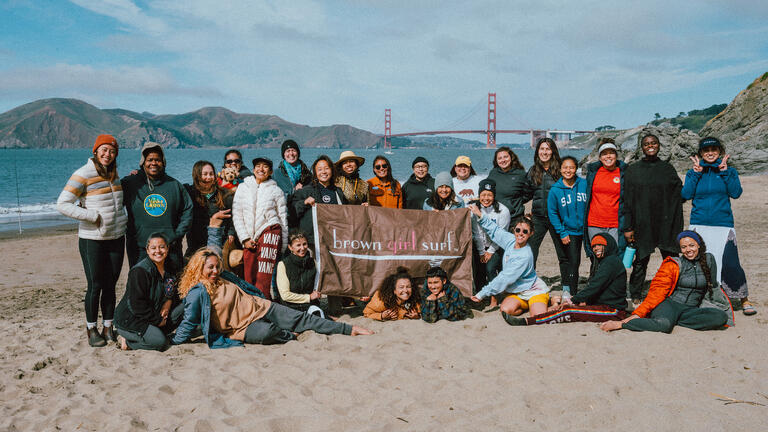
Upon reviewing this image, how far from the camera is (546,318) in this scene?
15.8ft

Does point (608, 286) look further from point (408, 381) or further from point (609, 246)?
point (408, 381)

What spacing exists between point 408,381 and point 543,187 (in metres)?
3.02

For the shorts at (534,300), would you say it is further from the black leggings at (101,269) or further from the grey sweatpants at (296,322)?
the black leggings at (101,269)

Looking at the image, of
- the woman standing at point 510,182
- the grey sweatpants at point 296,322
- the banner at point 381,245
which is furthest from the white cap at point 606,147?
the grey sweatpants at point 296,322

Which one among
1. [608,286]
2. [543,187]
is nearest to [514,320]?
[608,286]

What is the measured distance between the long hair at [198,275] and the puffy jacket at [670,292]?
3.98 metres

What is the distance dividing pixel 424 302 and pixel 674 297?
7.87ft

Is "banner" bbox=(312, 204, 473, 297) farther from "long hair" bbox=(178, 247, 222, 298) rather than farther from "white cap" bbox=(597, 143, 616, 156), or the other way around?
"white cap" bbox=(597, 143, 616, 156)

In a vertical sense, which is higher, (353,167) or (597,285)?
(353,167)

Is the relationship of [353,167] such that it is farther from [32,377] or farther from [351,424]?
[32,377]

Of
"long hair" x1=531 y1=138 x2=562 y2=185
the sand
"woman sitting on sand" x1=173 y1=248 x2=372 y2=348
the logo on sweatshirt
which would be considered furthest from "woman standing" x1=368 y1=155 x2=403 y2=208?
the logo on sweatshirt

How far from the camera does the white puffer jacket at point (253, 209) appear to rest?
5145mm

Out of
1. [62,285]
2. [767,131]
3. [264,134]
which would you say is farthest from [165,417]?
[264,134]

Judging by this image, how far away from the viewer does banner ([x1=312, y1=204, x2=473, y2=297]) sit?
17.5ft
